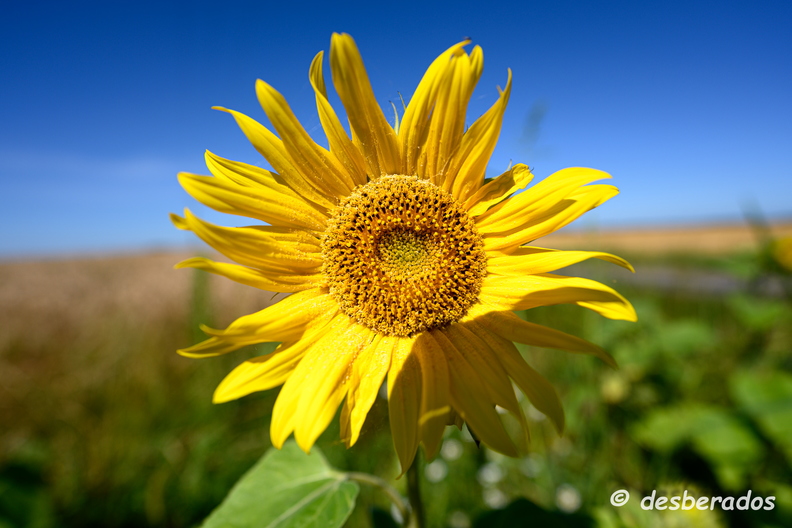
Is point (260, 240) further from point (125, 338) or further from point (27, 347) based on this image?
point (27, 347)

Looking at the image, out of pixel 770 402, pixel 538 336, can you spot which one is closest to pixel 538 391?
pixel 538 336

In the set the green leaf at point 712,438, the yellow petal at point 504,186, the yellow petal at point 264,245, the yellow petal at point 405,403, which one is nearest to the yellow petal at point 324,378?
the yellow petal at point 405,403

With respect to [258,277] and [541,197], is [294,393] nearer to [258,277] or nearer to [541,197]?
[258,277]

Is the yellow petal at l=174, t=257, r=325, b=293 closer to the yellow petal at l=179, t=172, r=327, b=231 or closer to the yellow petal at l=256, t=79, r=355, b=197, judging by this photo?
the yellow petal at l=179, t=172, r=327, b=231

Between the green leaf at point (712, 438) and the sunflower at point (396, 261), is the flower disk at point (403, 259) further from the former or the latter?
the green leaf at point (712, 438)

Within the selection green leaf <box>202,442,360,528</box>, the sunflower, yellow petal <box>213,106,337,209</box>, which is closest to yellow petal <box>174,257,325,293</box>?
the sunflower

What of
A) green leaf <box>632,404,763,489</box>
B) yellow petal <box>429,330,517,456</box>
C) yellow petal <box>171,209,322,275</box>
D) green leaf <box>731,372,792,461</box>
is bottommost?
green leaf <box>632,404,763,489</box>
